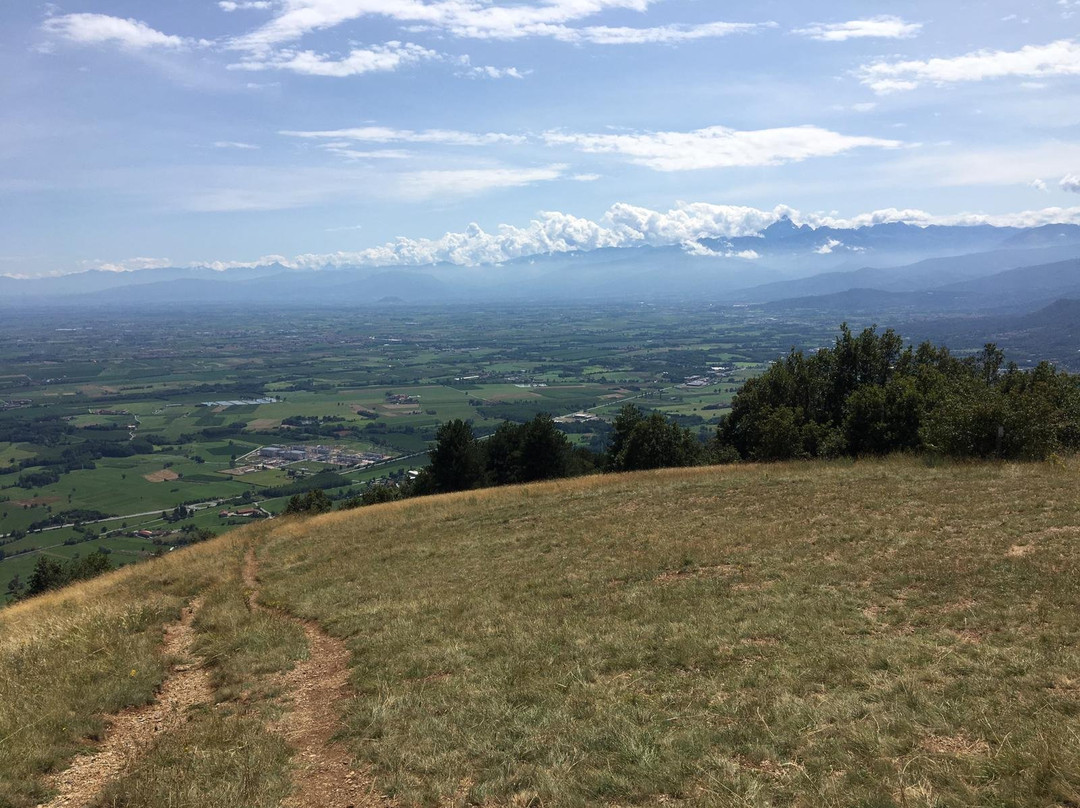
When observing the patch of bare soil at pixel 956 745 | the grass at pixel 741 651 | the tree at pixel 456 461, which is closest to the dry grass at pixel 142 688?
the grass at pixel 741 651

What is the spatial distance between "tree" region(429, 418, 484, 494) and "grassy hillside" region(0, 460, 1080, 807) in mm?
21094

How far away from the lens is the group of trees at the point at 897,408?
71.0 ft

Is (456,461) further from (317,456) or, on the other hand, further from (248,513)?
(317,456)

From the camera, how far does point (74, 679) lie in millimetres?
9992

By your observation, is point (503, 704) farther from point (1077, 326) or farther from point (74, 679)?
point (1077, 326)

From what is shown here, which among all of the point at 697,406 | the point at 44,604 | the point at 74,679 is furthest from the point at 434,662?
the point at 697,406

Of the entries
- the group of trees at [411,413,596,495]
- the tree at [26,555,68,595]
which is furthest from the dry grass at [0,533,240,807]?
the group of trees at [411,413,596,495]

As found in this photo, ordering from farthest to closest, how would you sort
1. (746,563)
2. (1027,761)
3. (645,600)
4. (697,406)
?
(697,406)
(746,563)
(645,600)
(1027,761)

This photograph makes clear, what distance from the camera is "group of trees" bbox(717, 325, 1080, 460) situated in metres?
21.6

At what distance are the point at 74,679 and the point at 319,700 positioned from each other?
481cm

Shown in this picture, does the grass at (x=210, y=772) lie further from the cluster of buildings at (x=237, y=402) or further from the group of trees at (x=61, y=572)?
the cluster of buildings at (x=237, y=402)

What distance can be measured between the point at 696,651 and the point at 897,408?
26.8m

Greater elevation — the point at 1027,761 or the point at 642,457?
the point at 1027,761

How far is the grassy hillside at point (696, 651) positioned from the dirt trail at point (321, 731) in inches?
9.6
